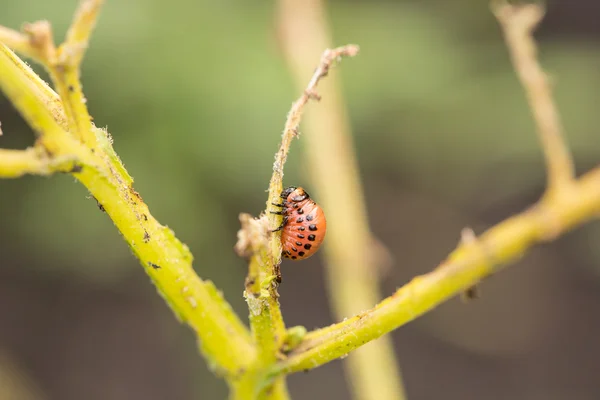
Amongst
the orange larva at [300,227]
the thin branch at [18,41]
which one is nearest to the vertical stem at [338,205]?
the orange larva at [300,227]

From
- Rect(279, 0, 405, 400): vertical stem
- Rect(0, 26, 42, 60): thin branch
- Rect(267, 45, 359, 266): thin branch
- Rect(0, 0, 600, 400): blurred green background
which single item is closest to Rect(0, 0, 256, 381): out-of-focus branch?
Rect(0, 26, 42, 60): thin branch

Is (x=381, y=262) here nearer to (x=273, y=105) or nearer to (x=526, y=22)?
(x=273, y=105)

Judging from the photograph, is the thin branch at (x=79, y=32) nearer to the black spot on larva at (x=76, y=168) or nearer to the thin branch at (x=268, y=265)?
the black spot on larva at (x=76, y=168)

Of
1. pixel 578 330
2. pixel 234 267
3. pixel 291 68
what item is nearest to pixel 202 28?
pixel 291 68

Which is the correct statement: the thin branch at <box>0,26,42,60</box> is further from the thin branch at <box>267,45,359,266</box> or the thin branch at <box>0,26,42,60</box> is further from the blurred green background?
the blurred green background

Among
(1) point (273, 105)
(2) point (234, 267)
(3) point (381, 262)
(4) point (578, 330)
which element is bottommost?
(3) point (381, 262)

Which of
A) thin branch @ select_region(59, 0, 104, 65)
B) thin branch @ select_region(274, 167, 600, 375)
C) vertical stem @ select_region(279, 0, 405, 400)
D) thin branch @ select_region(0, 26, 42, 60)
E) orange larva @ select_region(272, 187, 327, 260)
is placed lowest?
thin branch @ select_region(274, 167, 600, 375)

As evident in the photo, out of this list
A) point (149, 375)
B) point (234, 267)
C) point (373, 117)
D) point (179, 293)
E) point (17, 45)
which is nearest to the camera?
point (17, 45)
